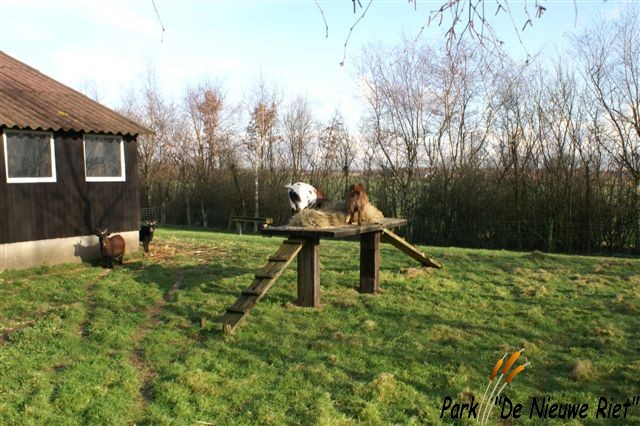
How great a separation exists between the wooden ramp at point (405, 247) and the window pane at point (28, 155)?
7.90 m

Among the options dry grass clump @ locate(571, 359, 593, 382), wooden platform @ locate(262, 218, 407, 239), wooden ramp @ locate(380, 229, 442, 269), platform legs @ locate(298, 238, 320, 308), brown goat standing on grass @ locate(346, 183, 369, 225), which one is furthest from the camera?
wooden ramp @ locate(380, 229, 442, 269)

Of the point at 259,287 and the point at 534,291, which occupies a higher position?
the point at 259,287

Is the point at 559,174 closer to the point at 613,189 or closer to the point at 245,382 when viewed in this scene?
the point at 613,189

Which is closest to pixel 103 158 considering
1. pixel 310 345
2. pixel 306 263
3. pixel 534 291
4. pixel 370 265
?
pixel 306 263

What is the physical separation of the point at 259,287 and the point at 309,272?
0.95 metres

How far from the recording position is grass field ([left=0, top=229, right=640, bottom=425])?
4770mm

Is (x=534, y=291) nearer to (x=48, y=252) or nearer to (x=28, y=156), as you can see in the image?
(x=48, y=252)

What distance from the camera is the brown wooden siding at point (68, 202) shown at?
441 inches

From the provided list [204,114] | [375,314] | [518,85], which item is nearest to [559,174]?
[518,85]

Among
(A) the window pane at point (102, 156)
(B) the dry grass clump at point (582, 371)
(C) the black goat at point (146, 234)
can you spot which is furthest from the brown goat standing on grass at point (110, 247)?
(B) the dry grass clump at point (582, 371)

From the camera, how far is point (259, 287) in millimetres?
7211

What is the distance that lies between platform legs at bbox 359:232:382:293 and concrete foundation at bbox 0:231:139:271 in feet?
23.9

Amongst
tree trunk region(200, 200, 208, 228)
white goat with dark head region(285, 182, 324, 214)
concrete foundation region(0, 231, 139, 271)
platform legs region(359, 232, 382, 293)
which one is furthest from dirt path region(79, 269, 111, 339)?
tree trunk region(200, 200, 208, 228)

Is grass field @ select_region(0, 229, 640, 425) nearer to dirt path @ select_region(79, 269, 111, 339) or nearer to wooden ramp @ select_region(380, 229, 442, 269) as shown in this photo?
dirt path @ select_region(79, 269, 111, 339)
